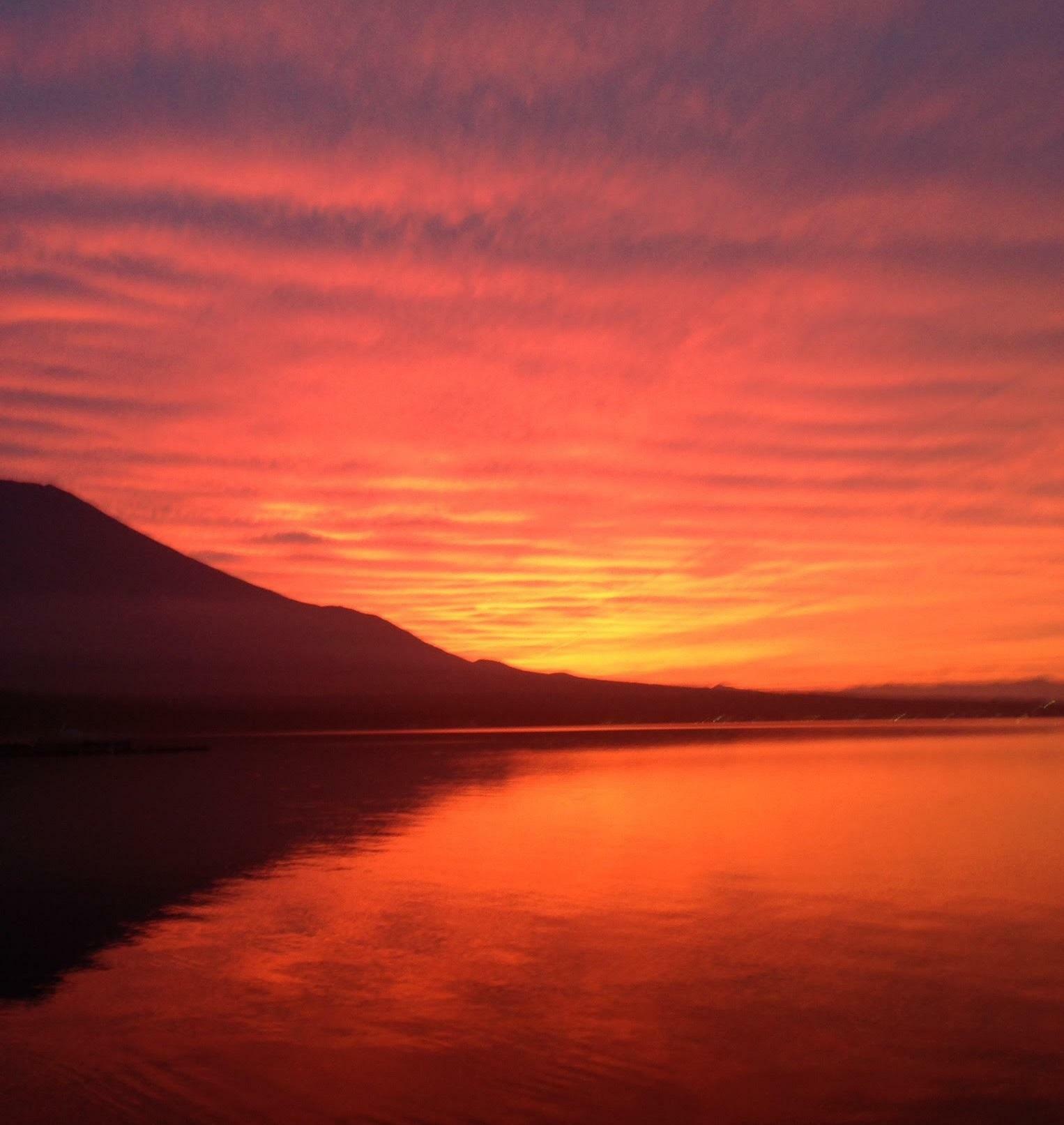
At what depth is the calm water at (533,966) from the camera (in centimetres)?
1147

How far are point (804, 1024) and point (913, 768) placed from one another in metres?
46.3

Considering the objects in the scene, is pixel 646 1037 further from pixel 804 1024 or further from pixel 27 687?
pixel 27 687

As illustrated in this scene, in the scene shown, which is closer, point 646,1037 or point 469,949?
point 646,1037

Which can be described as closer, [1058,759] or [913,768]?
[913,768]

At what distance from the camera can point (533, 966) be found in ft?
54.1

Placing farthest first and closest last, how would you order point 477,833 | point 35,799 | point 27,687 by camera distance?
1. point 27,687
2. point 35,799
3. point 477,833

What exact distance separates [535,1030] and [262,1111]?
3553mm

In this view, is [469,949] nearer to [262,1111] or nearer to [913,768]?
[262,1111]

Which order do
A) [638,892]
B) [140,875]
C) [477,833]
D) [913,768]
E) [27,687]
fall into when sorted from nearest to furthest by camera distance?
[638,892]
[140,875]
[477,833]
[913,768]
[27,687]

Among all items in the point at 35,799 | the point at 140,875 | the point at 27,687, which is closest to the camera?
the point at 140,875

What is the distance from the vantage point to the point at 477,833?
30.9 m

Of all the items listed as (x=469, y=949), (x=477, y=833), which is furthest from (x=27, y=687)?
(x=469, y=949)

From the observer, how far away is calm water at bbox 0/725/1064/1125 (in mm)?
11469

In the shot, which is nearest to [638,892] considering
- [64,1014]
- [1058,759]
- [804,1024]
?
[804,1024]
